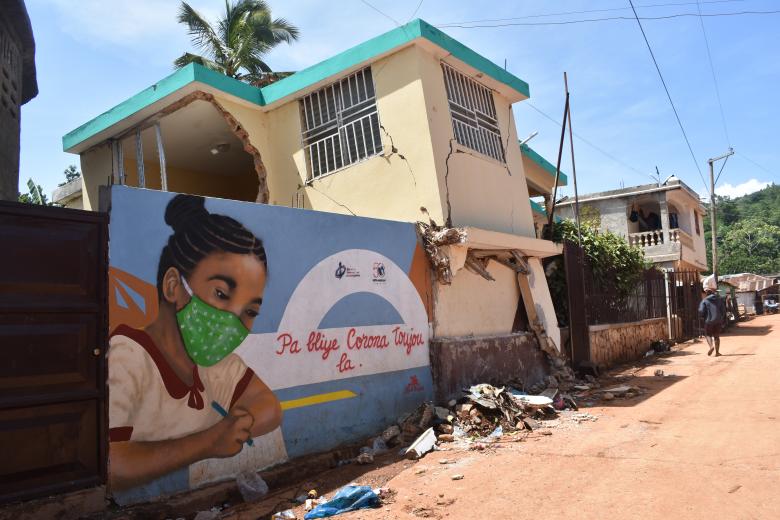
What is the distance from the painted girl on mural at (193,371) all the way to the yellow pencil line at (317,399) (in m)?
0.20

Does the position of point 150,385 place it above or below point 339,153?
below

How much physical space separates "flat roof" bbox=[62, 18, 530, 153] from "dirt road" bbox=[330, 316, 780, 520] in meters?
5.77

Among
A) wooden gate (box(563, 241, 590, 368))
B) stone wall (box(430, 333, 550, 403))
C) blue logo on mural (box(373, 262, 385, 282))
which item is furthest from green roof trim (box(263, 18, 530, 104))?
stone wall (box(430, 333, 550, 403))

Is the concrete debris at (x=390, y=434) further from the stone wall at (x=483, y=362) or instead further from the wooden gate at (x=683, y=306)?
the wooden gate at (x=683, y=306)

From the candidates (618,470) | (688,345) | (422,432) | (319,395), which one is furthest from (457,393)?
(688,345)

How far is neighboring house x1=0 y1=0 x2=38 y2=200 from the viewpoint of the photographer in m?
7.83

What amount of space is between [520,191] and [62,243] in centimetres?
824

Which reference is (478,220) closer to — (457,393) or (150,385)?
(457,393)

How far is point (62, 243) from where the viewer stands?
13.7 feet

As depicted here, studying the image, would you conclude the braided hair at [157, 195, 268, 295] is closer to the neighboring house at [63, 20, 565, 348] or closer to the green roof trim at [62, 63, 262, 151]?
the neighboring house at [63, 20, 565, 348]

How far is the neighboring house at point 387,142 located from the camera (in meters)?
8.60

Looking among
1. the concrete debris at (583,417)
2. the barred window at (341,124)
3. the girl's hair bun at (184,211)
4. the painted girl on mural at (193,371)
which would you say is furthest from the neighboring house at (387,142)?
the girl's hair bun at (184,211)

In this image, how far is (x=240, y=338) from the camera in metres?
5.33

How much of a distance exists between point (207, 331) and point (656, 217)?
83.7 feet
